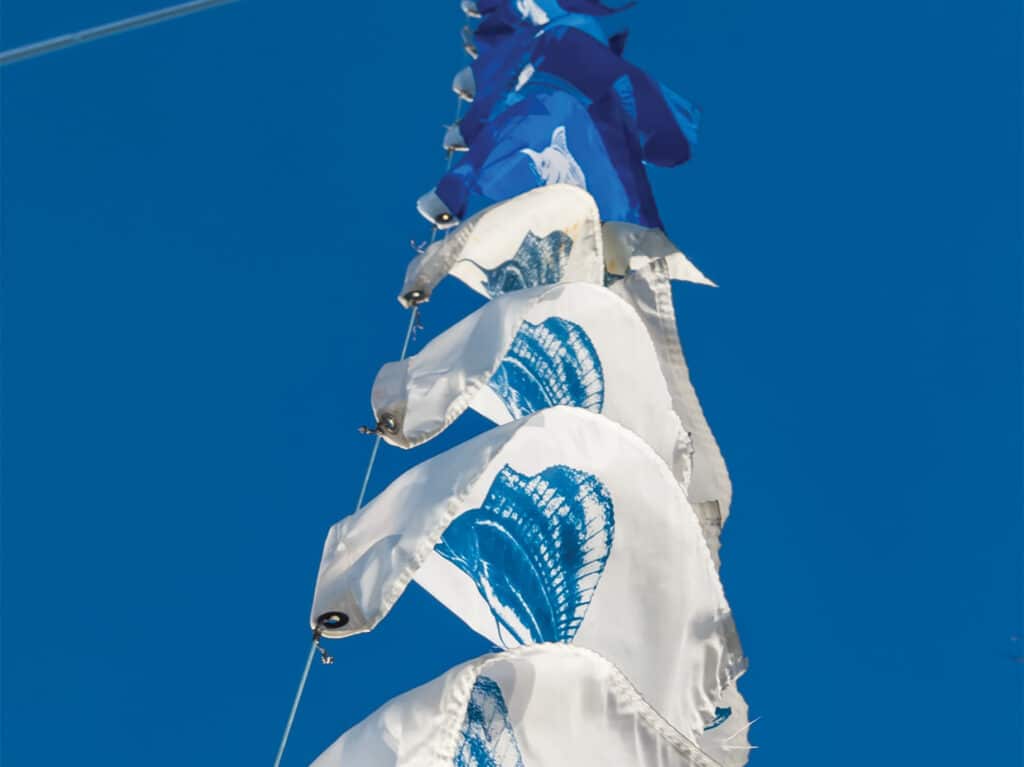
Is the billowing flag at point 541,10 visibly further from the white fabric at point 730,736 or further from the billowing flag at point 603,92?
the white fabric at point 730,736

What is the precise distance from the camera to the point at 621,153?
4.69 meters

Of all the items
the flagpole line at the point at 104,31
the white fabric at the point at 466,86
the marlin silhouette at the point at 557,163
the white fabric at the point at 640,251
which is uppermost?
the white fabric at the point at 466,86

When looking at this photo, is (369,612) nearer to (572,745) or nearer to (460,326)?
(572,745)

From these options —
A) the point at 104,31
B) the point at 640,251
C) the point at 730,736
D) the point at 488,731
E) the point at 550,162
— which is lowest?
the point at 488,731

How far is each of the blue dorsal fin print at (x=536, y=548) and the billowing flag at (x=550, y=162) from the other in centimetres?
192

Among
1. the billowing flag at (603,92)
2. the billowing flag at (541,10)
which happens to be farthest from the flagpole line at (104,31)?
the billowing flag at (541,10)

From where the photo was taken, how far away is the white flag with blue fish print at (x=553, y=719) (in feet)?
5.90

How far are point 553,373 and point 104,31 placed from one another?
1.72 m

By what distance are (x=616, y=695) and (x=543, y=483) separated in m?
0.95

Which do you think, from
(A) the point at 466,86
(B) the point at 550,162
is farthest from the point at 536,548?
(A) the point at 466,86

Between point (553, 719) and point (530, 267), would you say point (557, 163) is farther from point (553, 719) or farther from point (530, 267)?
point (553, 719)

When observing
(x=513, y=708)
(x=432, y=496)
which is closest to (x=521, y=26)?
(x=432, y=496)

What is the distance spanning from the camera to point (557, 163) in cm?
445

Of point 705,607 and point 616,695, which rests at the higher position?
point 705,607
